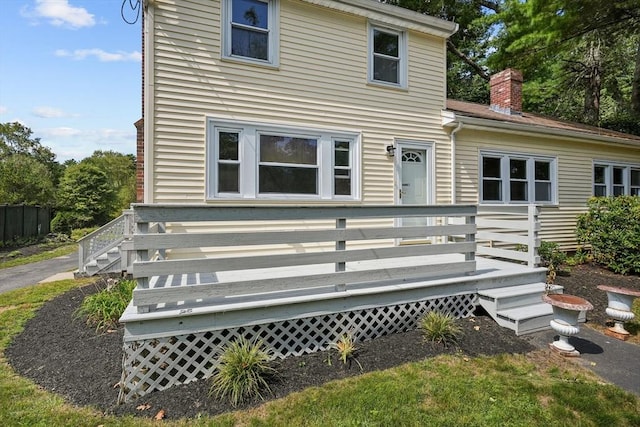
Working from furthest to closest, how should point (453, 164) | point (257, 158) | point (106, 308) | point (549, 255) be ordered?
point (453, 164) < point (549, 255) < point (257, 158) < point (106, 308)

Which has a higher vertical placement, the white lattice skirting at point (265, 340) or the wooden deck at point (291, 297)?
the wooden deck at point (291, 297)

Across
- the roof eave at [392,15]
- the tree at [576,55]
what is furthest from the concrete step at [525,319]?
the tree at [576,55]

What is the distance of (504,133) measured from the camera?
8.77 m

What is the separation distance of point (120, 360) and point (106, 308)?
1372 mm

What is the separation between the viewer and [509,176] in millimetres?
8984

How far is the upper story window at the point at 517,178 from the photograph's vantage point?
8773 mm

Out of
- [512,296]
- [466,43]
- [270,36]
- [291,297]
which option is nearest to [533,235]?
[512,296]

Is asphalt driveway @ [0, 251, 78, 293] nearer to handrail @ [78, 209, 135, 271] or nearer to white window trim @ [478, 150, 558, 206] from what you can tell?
handrail @ [78, 209, 135, 271]

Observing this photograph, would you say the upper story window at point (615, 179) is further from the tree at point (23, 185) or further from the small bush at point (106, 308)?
the tree at point (23, 185)

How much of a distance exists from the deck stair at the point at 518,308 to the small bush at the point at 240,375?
3250 mm

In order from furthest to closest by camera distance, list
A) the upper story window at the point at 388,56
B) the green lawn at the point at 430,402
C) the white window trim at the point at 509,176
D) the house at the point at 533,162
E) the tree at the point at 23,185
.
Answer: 1. the tree at the point at 23,185
2. the white window trim at the point at 509,176
3. the house at the point at 533,162
4. the upper story window at the point at 388,56
5. the green lawn at the point at 430,402

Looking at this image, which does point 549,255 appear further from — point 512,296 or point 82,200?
point 82,200

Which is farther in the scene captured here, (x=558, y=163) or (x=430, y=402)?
(x=558, y=163)

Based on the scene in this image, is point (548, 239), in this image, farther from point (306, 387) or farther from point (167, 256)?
point (167, 256)
